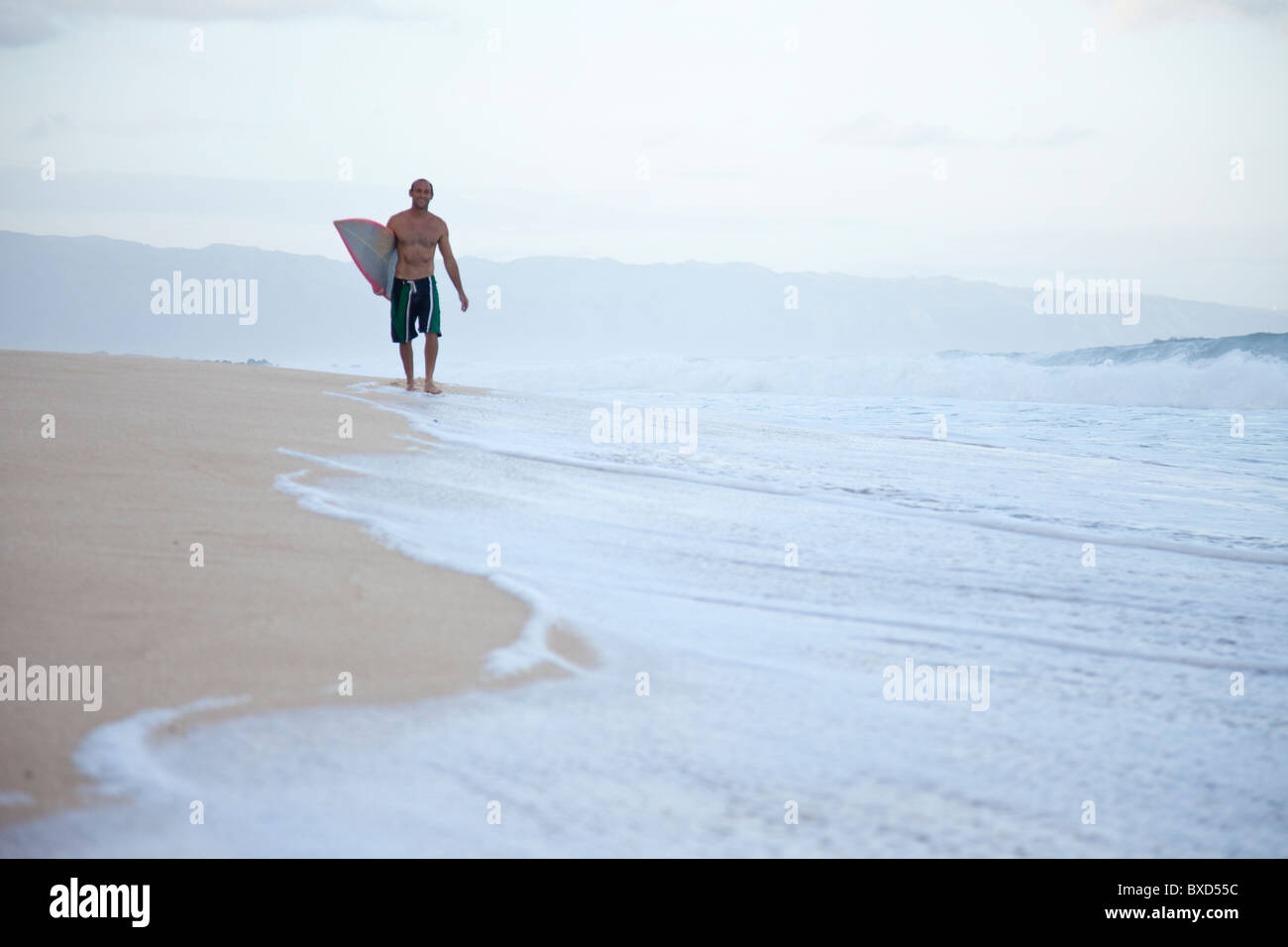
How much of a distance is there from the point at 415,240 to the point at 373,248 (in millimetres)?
414

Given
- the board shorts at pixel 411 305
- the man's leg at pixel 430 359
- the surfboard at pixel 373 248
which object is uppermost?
the surfboard at pixel 373 248

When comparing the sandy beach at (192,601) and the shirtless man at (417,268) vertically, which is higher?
Result: the shirtless man at (417,268)

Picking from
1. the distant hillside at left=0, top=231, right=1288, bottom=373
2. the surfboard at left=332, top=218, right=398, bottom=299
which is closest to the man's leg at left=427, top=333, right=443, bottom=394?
the surfboard at left=332, top=218, right=398, bottom=299

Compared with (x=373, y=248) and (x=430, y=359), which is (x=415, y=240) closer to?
(x=373, y=248)

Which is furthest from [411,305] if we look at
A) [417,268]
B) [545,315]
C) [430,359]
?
[545,315]

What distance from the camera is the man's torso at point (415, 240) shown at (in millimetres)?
7918

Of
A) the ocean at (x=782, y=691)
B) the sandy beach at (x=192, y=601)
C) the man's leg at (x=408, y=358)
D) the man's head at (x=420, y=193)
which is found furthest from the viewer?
the man's leg at (x=408, y=358)

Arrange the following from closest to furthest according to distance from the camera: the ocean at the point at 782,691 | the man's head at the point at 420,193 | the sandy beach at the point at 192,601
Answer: the ocean at the point at 782,691 < the sandy beach at the point at 192,601 < the man's head at the point at 420,193

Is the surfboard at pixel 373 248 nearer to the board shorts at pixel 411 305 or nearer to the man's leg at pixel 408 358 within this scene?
the board shorts at pixel 411 305

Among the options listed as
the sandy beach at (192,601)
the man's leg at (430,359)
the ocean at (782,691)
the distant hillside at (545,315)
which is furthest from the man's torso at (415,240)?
the distant hillside at (545,315)

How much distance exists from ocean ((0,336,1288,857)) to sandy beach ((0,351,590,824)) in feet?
0.24

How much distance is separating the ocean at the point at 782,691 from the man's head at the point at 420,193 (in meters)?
3.08
